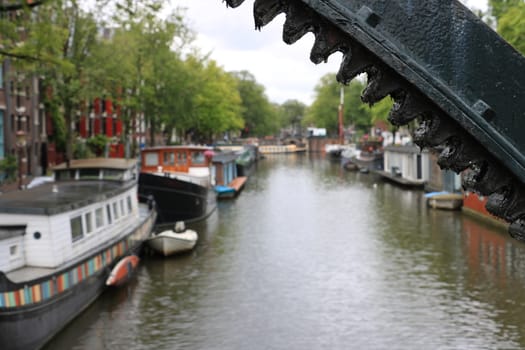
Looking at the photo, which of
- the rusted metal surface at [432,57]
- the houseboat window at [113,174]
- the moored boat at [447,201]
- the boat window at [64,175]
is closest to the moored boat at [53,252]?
the houseboat window at [113,174]

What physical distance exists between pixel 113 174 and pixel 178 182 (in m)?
7.49

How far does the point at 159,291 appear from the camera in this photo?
65.6ft

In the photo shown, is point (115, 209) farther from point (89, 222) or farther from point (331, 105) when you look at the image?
point (331, 105)

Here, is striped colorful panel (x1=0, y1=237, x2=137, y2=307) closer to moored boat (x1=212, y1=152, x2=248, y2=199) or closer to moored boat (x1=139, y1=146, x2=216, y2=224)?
moored boat (x1=139, y1=146, x2=216, y2=224)

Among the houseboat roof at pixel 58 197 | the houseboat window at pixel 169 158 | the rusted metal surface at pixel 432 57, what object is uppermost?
the rusted metal surface at pixel 432 57

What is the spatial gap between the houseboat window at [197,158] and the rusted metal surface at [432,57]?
33.2m

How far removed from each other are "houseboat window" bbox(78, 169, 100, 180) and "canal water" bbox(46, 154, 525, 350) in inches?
140

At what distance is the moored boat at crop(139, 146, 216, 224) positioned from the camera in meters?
31.0

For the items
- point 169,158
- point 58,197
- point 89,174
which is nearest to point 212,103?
point 169,158

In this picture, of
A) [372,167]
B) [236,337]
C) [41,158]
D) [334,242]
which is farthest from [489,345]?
[372,167]

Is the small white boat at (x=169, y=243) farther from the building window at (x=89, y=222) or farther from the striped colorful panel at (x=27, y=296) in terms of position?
the striped colorful panel at (x=27, y=296)

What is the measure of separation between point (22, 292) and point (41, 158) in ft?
108

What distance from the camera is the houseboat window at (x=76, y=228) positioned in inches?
669

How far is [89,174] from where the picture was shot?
955 inches
